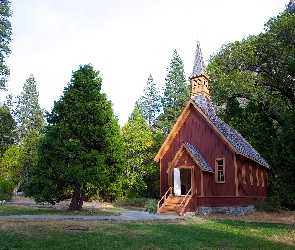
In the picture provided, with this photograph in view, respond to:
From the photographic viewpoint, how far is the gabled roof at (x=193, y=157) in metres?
Answer: 21.0

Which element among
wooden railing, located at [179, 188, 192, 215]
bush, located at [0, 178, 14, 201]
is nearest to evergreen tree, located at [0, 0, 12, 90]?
bush, located at [0, 178, 14, 201]

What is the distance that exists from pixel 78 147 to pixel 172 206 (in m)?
7.84

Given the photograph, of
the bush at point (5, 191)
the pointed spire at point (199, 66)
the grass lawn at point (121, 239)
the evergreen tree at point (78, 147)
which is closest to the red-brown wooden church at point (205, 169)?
the pointed spire at point (199, 66)

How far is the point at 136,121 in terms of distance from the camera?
120 ft

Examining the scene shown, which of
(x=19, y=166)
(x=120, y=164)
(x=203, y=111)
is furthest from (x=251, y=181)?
(x=19, y=166)

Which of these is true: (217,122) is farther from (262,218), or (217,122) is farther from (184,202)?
(262,218)

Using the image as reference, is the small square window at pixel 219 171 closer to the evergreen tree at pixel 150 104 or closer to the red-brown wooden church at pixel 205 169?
the red-brown wooden church at pixel 205 169

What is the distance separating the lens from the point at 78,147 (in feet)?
56.0

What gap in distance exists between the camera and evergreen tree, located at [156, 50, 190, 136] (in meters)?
50.9

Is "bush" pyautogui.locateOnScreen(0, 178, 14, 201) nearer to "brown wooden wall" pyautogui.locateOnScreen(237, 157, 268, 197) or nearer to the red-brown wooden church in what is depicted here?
the red-brown wooden church

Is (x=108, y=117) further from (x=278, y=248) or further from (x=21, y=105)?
(x=21, y=105)

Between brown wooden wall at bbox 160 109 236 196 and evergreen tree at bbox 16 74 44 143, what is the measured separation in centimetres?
4247

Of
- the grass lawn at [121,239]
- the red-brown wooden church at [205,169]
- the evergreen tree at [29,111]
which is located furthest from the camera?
the evergreen tree at [29,111]

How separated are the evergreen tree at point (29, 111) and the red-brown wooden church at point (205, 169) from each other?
43262 millimetres
